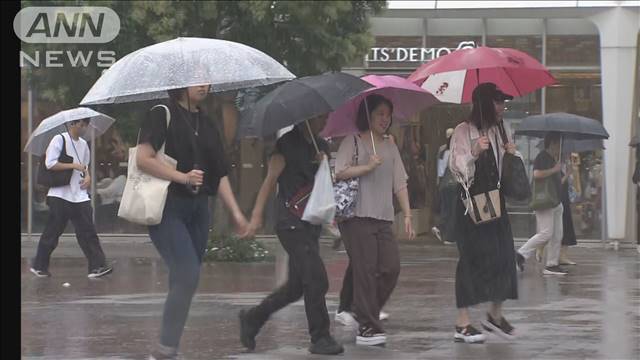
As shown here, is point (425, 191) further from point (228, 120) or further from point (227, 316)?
point (227, 316)

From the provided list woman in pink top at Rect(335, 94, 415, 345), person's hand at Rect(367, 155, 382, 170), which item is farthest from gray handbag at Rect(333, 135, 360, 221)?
person's hand at Rect(367, 155, 382, 170)

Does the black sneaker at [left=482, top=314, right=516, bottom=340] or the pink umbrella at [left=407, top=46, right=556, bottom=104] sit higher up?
the pink umbrella at [left=407, top=46, right=556, bottom=104]

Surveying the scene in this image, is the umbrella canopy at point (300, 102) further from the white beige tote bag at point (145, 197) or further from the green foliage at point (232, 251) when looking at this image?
the green foliage at point (232, 251)

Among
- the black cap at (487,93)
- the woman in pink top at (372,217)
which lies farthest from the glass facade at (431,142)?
the woman in pink top at (372,217)

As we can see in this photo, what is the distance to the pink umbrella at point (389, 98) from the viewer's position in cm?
889

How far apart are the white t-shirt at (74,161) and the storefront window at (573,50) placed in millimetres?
8917

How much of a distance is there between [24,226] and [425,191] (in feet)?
22.2

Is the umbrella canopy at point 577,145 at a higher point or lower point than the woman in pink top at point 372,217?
higher

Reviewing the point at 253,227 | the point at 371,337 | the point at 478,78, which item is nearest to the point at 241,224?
the point at 253,227

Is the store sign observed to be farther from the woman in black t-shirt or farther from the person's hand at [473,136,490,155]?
the woman in black t-shirt

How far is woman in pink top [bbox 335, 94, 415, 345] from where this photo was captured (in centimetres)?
836

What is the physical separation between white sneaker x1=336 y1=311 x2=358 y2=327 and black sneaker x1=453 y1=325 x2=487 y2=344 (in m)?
0.92

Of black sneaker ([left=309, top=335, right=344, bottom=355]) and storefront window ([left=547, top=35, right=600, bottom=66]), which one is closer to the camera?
black sneaker ([left=309, top=335, right=344, bottom=355])

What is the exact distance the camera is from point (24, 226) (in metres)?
20.3
